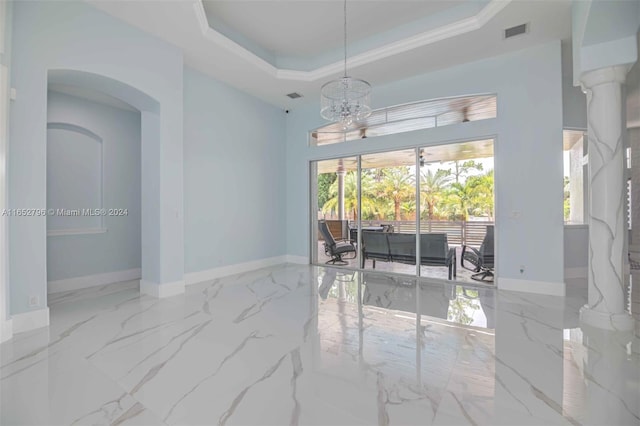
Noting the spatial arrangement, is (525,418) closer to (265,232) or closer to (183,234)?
(183,234)

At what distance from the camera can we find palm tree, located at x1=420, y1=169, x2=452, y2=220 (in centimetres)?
518

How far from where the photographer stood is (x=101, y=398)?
1.92 metres

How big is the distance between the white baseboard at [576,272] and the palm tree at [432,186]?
2.41 m

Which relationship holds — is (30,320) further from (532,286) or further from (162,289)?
(532,286)

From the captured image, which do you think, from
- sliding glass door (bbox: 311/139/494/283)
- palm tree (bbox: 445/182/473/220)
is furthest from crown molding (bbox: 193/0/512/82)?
palm tree (bbox: 445/182/473/220)

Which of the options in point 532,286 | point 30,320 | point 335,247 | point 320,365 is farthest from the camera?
point 335,247

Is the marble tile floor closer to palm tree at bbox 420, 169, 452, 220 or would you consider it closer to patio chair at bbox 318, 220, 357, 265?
palm tree at bbox 420, 169, 452, 220

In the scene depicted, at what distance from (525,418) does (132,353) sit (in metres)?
2.83

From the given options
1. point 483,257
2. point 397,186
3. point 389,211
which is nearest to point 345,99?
point 397,186

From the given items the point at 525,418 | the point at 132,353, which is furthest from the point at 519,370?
the point at 132,353

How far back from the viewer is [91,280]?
492 centimetres

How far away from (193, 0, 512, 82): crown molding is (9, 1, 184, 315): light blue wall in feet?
2.37

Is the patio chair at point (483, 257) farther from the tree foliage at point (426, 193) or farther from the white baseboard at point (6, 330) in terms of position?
the white baseboard at point (6, 330)

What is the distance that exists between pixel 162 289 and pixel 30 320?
136 centimetres
